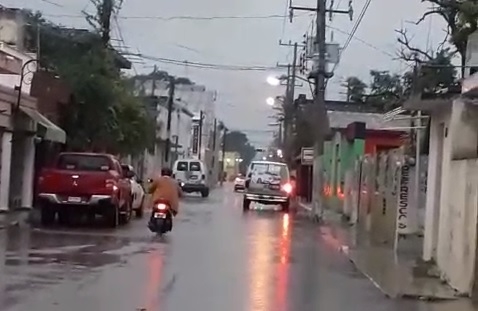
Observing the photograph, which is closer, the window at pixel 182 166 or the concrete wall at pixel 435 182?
the concrete wall at pixel 435 182

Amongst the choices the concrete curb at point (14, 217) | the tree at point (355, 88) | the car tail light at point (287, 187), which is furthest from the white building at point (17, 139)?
the tree at point (355, 88)

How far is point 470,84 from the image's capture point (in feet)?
56.1

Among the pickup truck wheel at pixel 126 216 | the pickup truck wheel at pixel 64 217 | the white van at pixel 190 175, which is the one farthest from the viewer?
the white van at pixel 190 175

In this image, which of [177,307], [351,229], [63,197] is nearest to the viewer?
[177,307]

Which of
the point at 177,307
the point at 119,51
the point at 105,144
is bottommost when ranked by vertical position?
the point at 177,307

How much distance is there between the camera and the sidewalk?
15750 mm

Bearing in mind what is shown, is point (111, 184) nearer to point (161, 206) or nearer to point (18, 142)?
point (161, 206)

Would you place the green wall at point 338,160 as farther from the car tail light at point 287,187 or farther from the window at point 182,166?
the window at point 182,166

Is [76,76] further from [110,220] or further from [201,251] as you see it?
[201,251]

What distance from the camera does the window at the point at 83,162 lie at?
1136 inches

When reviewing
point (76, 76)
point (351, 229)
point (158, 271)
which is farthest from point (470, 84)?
point (76, 76)

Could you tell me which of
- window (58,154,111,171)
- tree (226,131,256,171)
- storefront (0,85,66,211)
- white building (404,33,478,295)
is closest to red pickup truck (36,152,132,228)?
window (58,154,111,171)

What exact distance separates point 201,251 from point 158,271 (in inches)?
171

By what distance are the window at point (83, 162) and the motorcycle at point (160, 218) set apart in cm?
374
